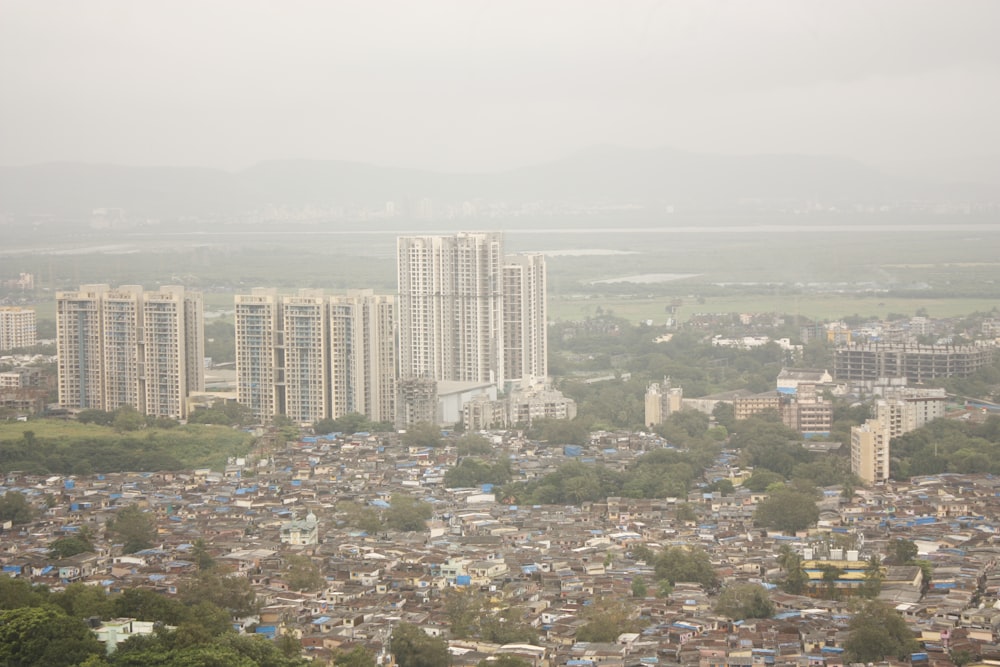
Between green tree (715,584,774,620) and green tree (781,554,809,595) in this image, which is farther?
green tree (781,554,809,595)

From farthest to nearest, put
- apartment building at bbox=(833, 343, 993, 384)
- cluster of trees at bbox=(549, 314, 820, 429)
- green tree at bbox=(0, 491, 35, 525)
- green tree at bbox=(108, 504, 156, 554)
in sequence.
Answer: apartment building at bbox=(833, 343, 993, 384) < cluster of trees at bbox=(549, 314, 820, 429) < green tree at bbox=(0, 491, 35, 525) < green tree at bbox=(108, 504, 156, 554)

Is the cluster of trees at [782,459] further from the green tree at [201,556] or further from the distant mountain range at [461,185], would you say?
the distant mountain range at [461,185]

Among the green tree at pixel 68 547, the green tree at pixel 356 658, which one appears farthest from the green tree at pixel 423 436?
the green tree at pixel 356 658

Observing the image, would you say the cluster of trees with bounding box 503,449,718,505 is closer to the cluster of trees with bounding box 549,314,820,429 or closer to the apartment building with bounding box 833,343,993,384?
the cluster of trees with bounding box 549,314,820,429

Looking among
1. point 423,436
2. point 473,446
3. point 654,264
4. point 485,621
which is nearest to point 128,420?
point 423,436

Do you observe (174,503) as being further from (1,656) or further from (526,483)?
(1,656)

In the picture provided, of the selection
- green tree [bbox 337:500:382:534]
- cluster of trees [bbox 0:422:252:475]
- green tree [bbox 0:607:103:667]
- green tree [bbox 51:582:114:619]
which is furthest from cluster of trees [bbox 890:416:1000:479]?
green tree [bbox 0:607:103:667]

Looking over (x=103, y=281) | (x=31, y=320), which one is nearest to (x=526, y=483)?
(x=103, y=281)
